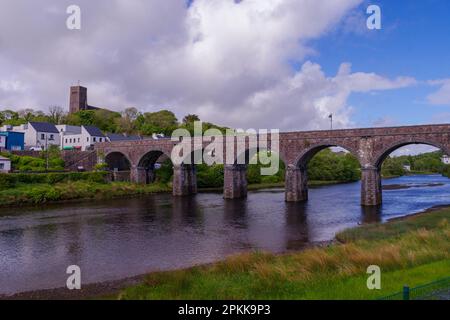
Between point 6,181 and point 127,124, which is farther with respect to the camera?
point 127,124

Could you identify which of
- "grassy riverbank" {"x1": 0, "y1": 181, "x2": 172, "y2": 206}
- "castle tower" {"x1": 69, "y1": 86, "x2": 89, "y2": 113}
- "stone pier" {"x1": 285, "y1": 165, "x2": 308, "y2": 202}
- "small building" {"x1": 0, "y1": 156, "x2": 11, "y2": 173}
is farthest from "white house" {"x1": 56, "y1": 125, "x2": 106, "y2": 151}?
"stone pier" {"x1": 285, "y1": 165, "x2": 308, "y2": 202}

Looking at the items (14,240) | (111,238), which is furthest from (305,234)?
(14,240)

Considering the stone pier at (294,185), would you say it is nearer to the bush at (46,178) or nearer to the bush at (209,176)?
the bush at (209,176)

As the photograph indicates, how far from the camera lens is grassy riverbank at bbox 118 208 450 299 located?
43.2 feet

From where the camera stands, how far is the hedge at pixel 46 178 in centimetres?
5369

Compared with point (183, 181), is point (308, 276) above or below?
below

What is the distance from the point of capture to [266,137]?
56.9m

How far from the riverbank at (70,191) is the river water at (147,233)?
3392mm

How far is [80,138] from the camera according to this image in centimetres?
9256

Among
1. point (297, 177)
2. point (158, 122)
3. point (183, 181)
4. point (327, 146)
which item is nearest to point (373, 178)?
point (327, 146)

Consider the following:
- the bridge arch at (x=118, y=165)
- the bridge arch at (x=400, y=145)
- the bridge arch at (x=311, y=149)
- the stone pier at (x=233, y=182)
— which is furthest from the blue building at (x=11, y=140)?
the bridge arch at (x=400, y=145)

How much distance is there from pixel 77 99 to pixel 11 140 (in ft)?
214

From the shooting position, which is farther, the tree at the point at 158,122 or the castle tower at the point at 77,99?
the castle tower at the point at 77,99

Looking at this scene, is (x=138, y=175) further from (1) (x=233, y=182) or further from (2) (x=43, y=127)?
(2) (x=43, y=127)
